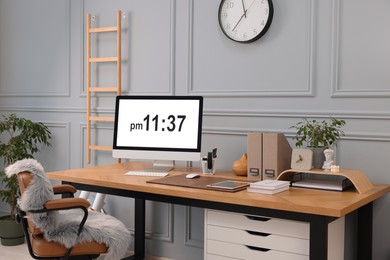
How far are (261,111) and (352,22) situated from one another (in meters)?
0.75

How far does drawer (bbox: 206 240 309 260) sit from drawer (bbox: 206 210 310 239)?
3.6 inches

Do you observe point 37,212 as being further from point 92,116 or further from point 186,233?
point 92,116

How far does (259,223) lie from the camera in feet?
7.92

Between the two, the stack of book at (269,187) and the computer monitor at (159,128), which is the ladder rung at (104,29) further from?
the stack of book at (269,187)

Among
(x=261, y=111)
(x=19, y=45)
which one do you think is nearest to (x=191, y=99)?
(x=261, y=111)

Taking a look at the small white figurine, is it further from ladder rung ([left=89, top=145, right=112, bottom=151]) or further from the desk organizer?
ladder rung ([left=89, top=145, right=112, bottom=151])

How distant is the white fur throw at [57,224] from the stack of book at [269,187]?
2.48 ft

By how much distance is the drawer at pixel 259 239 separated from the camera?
229cm

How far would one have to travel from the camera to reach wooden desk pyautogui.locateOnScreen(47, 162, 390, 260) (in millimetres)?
2182

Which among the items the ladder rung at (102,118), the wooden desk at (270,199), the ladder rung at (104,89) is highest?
the ladder rung at (104,89)

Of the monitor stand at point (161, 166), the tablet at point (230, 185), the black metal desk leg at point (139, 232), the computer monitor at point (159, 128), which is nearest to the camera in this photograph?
the tablet at point (230, 185)

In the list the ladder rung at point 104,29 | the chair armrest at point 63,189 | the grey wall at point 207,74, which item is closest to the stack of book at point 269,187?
the grey wall at point 207,74

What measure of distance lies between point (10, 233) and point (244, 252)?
2.43m

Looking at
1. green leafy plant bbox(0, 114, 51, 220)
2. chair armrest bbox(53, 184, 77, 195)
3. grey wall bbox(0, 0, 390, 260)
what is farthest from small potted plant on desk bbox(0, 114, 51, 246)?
chair armrest bbox(53, 184, 77, 195)
